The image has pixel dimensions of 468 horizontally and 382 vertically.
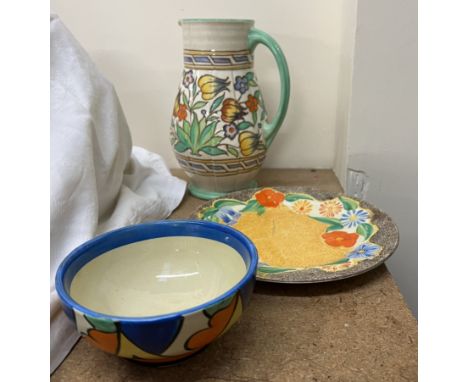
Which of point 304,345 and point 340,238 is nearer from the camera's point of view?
point 304,345

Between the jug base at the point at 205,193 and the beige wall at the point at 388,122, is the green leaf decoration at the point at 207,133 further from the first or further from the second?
the beige wall at the point at 388,122

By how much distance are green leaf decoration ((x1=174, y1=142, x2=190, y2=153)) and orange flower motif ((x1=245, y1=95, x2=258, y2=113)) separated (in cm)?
9

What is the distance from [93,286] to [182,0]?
1.52ft

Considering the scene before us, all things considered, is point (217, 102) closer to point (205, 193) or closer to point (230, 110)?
point (230, 110)

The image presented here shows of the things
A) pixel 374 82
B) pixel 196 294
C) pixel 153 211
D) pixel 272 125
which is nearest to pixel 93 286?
pixel 196 294

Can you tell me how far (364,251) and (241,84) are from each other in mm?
247

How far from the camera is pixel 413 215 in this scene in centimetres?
61

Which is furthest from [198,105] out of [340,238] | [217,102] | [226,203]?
[340,238]

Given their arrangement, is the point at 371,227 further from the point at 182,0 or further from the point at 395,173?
the point at 182,0

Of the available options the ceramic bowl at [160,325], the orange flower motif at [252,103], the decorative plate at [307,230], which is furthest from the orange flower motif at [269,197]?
the ceramic bowl at [160,325]

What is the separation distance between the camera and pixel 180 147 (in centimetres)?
55

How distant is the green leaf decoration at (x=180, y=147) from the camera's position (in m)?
0.54

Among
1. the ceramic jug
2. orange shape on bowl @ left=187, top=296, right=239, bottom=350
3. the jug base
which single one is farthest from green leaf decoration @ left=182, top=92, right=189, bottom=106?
orange shape on bowl @ left=187, top=296, right=239, bottom=350

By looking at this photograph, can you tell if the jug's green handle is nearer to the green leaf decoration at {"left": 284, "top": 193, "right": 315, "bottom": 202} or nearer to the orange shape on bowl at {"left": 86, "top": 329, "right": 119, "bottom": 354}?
the green leaf decoration at {"left": 284, "top": 193, "right": 315, "bottom": 202}
